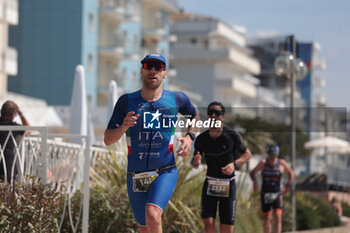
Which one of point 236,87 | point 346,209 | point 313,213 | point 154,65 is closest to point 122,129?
point 154,65

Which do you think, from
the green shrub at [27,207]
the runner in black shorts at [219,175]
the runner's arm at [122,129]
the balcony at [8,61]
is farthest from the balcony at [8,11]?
the runner's arm at [122,129]

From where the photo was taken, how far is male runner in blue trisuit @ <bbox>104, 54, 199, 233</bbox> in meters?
8.37

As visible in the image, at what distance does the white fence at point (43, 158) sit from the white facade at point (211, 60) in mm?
91540

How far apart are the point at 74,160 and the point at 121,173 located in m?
1.15

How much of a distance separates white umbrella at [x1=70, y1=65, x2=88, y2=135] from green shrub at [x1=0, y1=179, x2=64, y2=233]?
6.91 m

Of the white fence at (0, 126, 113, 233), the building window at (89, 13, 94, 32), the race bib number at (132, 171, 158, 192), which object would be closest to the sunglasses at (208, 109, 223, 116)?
the white fence at (0, 126, 113, 233)

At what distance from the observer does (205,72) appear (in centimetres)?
10700

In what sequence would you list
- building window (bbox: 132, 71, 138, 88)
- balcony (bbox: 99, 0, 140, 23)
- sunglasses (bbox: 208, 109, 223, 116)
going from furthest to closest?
building window (bbox: 132, 71, 138, 88) → balcony (bbox: 99, 0, 140, 23) → sunglasses (bbox: 208, 109, 223, 116)

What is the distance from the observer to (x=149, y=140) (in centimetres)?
838

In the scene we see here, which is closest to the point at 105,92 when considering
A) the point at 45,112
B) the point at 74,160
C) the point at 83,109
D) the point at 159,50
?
the point at 159,50

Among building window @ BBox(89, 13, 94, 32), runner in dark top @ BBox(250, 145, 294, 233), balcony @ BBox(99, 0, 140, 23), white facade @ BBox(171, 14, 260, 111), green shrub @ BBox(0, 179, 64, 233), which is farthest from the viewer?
white facade @ BBox(171, 14, 260, 111)

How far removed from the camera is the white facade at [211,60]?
344ft

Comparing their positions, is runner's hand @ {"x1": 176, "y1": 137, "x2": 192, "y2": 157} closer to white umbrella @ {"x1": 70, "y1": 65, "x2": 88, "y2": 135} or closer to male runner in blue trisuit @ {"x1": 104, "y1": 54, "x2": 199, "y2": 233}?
male runner in blue trisuit @ {"x1": 104, "y1": 54, "x2": 199, "y2": 233}

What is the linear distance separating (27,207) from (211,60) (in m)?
97.7
